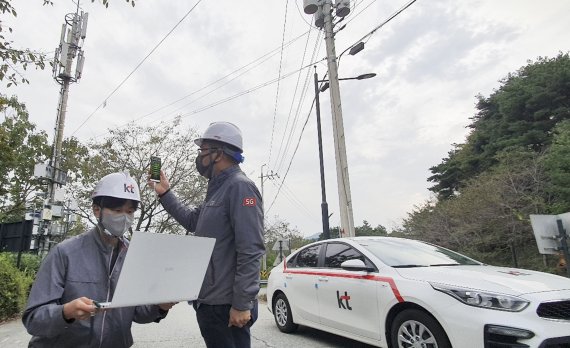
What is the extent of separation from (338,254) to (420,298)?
5.97 ft

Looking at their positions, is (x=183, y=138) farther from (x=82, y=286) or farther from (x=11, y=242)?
(x=82, y=286)

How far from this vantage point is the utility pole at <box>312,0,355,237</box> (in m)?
10.5

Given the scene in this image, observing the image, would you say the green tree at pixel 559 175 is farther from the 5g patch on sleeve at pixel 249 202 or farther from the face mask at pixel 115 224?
the face mask at pixel 115 224

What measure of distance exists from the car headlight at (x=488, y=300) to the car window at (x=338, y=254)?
155 cm

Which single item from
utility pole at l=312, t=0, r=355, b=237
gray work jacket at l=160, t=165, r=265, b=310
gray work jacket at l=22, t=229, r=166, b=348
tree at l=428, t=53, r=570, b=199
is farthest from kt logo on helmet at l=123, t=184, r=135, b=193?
tree at l=428, t=53, r=570, b=199

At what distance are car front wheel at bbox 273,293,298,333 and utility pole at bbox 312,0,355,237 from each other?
4040mm

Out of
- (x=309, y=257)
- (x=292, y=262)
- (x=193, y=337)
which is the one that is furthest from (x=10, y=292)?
(x=309, y=257)

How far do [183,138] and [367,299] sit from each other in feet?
72.6

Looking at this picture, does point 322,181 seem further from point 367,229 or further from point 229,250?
point 367,229

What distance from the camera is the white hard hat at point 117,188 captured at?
6.84 feet

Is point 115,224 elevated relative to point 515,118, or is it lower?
lower

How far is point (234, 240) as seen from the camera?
268cm

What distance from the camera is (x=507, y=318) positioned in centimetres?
350

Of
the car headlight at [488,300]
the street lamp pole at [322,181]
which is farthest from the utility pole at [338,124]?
the car headlight at [488,300]
